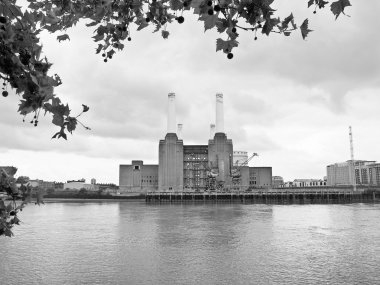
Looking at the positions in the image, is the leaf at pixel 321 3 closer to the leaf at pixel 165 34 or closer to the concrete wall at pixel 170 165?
the leaf at pixel 165 34

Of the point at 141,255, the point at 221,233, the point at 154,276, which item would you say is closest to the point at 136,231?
the point at 221,233

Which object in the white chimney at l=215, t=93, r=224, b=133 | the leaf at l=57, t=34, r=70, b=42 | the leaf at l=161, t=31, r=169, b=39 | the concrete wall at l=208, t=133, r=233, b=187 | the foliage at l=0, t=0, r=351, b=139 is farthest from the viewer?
the concrete wall at l=208, t=133, r=233, b=187

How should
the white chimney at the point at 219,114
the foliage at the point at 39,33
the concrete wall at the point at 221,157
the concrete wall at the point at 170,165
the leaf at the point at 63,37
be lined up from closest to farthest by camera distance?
the foliage at the point at 39,33 < the leaf at the point at 63,37 < the white chimney at the point at 219,114 < the concrete wall at the point at 221,157 < the concrete wall at the point at 170,165

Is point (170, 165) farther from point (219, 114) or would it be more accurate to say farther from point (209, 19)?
point (209, 19)

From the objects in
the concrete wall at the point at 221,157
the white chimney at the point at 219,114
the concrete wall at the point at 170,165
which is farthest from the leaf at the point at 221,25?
the concrete wall at the point at 170,165

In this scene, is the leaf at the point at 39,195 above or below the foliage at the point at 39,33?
below

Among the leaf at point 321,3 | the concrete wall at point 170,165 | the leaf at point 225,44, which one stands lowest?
the leaf at point 225,44

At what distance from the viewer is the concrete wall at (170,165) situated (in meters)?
196

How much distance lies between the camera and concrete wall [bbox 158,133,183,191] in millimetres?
196250

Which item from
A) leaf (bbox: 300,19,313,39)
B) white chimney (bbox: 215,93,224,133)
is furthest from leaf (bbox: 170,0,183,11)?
white chimney (bbox: 215,93,224,133)

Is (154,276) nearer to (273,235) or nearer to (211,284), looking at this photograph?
(211,284)

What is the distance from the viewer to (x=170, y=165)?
197 meters

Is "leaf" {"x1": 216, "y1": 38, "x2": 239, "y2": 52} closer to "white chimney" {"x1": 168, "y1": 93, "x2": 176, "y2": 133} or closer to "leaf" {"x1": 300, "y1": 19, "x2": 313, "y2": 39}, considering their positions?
"leaf" {"x1": 300, "y1": 19, "x2": 313, "y2": 39}

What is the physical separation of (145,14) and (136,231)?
134 ft
